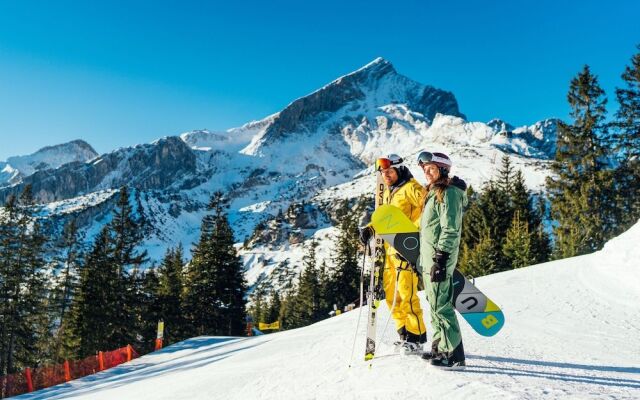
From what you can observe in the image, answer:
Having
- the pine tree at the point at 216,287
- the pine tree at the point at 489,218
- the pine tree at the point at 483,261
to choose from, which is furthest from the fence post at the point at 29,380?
the pine tree at the point at 489,218

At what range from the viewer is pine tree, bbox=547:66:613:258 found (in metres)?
31.0

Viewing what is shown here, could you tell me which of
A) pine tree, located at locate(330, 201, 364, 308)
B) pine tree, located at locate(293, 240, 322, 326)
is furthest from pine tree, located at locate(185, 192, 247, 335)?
pine tree, located at locate(293, 240, 322, 326)

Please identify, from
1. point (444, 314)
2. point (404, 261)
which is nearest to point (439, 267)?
point (444, 314)

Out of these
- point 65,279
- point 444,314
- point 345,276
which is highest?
point 444,314

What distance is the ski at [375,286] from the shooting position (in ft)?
17.1

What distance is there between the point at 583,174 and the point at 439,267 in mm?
33287

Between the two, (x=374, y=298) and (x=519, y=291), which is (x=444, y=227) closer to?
(x=374, y=298)

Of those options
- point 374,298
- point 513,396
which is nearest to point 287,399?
point 374,298

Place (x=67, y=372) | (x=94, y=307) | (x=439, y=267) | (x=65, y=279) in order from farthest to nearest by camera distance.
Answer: (x=65, y=279), (x=94, y=307), (x=67, y=372), (x=439, y=267)

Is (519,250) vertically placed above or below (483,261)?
above

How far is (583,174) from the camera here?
3241 centimetres

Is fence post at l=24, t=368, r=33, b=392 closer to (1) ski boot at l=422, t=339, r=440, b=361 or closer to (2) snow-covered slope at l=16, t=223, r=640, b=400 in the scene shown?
(2) snow-covered slope at l=16, t=223, r=640, b=400

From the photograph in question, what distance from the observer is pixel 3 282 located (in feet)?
101

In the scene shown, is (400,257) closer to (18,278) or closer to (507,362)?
(507,362)
